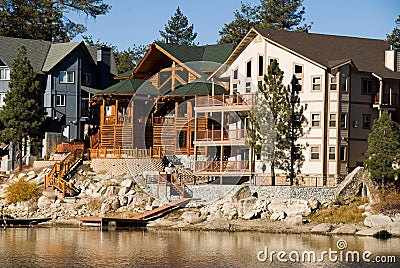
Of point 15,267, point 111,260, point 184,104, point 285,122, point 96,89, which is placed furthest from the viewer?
point 96,89

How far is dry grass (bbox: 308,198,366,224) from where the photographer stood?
169 ft

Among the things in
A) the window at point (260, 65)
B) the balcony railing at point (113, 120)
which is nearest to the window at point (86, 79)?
the balcony railing at point (113, 120)

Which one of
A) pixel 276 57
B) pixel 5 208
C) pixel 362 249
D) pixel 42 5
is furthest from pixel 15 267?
pixel 42 5

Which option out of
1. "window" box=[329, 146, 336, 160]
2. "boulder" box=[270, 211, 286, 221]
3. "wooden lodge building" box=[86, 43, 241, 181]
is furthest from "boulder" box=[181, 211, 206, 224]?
"window" box=[329, 146, 336, 160]

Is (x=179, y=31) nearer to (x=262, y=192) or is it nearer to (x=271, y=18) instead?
(x=271, y=18)

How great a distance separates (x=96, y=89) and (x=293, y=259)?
37.7 m

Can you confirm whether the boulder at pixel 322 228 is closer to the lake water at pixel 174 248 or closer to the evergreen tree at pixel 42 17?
the lake water at pixel 174 248

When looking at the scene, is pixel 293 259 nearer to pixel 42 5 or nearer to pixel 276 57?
pixel 276 57

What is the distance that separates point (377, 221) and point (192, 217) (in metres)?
10.4

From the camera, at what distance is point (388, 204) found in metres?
51.5

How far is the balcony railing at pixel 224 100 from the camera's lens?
60.2 metres

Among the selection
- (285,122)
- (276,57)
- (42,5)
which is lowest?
(285,122)

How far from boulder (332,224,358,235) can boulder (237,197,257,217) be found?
5.96 m

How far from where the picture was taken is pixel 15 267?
128 ft
